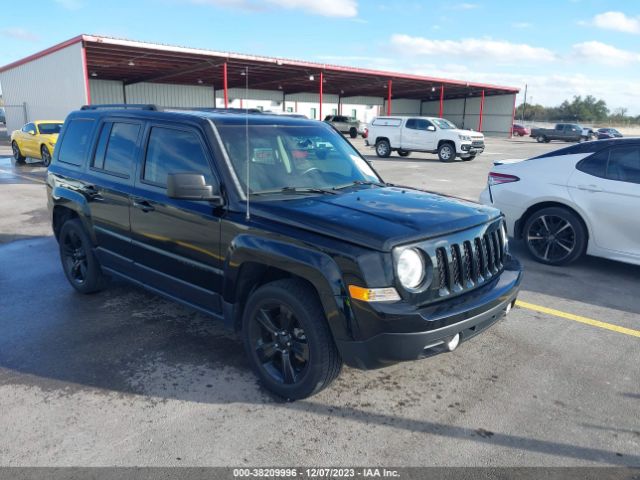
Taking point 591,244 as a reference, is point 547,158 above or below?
above

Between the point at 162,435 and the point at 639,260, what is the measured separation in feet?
17.4

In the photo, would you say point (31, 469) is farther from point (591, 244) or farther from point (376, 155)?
point (376, 155)

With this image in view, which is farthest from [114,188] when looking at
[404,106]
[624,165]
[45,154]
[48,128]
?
[404,106]

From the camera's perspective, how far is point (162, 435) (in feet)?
9.72

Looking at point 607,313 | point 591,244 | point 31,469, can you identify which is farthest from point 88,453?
point 591,244

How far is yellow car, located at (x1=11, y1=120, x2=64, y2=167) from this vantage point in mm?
17234

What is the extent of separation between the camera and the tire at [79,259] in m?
4.99

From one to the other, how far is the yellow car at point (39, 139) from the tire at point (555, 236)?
1576cm

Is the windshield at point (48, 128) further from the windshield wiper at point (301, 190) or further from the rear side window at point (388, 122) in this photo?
the windshield wiper at point (301, 190)

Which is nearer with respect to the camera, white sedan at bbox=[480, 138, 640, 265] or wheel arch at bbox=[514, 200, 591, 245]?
white sedan at bbox=[480, 138, 640, 265]

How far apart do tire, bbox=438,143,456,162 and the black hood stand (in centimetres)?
1971

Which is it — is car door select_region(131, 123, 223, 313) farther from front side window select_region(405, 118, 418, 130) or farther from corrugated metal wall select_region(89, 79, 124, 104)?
corrugated metal wall select_region(89, 79, 124, 104)

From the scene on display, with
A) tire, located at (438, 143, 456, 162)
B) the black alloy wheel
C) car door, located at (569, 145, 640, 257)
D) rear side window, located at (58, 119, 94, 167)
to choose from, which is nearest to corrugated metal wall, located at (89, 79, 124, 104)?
tire, located at (438, 143, 456, 162)

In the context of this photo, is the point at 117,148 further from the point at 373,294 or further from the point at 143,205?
the point at 373,294
